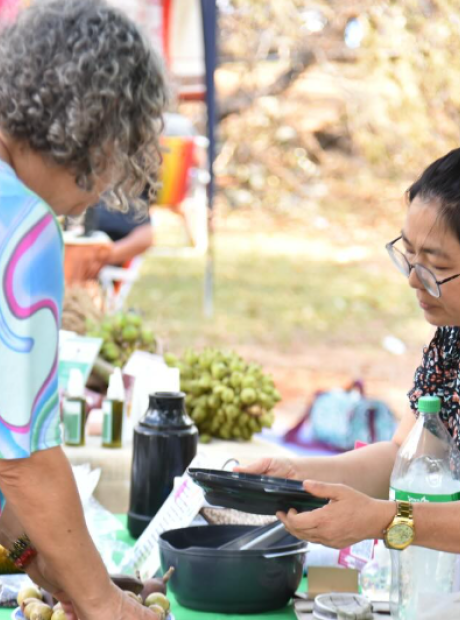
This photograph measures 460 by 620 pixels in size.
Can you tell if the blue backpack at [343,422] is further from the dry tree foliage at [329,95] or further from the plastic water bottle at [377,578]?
the dry tree foliage at [329,95]

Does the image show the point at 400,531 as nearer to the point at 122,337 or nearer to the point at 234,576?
the point at 234,576

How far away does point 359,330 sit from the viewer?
8.87 metres

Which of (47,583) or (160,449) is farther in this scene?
(160,449)

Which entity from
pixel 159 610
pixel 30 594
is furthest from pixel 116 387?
pixel 159 610

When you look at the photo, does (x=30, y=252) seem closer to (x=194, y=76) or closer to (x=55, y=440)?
(x=55, y=440)

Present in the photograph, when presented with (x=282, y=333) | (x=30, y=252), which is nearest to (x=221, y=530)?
(x=30, y=252)

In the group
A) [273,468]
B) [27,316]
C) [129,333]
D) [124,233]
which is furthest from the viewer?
[124,233]

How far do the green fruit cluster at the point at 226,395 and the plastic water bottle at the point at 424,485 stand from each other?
83 centimetres

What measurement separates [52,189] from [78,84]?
155 mm

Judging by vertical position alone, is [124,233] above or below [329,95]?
above

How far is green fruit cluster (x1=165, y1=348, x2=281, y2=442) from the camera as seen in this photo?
8.37ft

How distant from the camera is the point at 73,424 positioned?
252cm

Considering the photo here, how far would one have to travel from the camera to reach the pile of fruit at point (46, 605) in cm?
141

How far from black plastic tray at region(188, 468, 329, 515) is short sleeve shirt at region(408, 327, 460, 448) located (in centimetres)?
43
